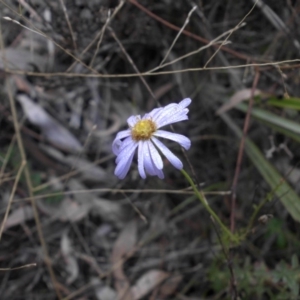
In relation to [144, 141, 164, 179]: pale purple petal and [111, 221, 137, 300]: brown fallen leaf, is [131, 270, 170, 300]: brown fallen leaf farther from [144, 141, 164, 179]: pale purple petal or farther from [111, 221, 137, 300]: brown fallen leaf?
[144, 141, 164, 179]: pale purple petal

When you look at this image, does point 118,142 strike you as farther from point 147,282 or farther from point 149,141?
point 147,282

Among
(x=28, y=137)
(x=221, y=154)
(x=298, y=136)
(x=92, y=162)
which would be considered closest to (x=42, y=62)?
(x=28, y=137)

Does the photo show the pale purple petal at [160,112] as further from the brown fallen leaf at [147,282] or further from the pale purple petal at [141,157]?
the brown fallen leaf at [147,282]

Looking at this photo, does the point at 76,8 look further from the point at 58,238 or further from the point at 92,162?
the point at 58,238

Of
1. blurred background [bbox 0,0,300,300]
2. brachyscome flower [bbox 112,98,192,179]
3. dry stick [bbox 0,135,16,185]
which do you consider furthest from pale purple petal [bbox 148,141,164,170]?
dry stick [bbox 0,135,16,185]

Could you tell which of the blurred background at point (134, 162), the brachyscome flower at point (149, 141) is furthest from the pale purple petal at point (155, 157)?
the blurred background at point (134, 162)
